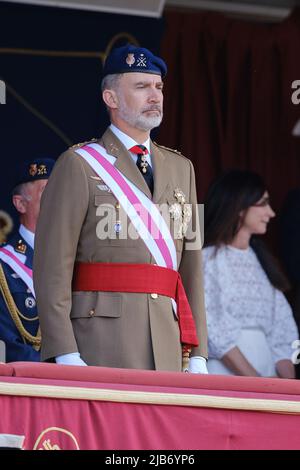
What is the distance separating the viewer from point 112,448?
2.94m

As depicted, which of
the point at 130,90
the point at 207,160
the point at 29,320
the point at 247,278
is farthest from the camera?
the point at 207,160

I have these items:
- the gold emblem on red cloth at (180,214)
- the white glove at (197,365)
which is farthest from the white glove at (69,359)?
the gold emblem on red cloth at (180,214)

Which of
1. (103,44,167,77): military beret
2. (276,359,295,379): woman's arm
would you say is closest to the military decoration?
(103,44,167,77): military beret

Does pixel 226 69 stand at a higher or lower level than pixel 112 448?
higher

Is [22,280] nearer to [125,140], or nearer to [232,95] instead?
[125,140]

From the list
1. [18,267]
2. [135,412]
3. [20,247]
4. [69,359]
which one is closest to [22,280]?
[18,267]

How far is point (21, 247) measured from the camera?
4.93m

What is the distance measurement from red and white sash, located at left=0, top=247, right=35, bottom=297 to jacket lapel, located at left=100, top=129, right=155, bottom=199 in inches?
41.0

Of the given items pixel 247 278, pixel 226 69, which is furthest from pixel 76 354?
pixel 226 69

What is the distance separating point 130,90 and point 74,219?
0.49 metres

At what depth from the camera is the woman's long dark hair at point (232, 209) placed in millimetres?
5602

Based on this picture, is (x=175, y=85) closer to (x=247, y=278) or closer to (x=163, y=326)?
(x=247, y=278)

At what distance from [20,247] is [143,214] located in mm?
1209

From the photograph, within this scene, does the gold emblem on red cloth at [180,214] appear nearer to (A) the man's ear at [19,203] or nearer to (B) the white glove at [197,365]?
(B) the white glove at [197,365]
